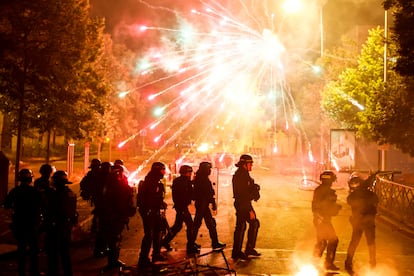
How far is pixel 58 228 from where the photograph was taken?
7559 millimetres

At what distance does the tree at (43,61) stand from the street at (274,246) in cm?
342

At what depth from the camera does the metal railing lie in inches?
582

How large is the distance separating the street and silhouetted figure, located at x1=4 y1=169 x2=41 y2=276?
0.90m

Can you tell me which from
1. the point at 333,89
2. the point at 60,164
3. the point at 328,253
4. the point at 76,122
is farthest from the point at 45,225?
the point at 60,164

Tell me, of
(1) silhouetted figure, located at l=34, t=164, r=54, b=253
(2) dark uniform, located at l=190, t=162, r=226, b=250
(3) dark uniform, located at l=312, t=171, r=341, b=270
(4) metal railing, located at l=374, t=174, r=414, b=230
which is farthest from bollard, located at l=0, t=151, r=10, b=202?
(4) metal railing, located at l=374, t=174, r=414, b=230

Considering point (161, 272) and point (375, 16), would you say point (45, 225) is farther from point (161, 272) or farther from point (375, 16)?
point (375, 16)

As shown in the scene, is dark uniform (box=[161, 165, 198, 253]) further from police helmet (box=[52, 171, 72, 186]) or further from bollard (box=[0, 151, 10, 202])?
bollard (box=[0, 151, 10, 202])

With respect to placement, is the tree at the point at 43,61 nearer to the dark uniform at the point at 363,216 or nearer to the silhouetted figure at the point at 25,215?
the silhouetted figure at the point at 25,215

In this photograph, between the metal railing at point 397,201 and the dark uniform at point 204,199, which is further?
the metal railing at point 397,201

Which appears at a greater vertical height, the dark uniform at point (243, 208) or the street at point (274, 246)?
the dark uniform at point (243, 208)

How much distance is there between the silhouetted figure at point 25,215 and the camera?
295 inches

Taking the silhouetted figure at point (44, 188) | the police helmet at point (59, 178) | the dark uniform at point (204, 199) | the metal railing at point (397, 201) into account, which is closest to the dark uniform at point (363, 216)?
the dark uniform at point (204, 199)

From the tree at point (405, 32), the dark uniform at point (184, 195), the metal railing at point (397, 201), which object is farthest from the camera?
the metal railing at point (397, 201)

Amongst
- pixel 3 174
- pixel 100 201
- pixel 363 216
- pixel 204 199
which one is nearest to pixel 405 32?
pixel 363 216
